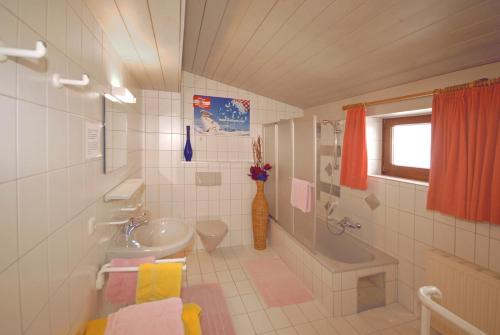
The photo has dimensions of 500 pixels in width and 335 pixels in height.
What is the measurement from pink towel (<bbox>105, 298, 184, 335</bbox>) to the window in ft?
7.65

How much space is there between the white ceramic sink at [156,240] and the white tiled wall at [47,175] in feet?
0.69

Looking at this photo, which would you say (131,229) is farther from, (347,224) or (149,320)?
(347,224)

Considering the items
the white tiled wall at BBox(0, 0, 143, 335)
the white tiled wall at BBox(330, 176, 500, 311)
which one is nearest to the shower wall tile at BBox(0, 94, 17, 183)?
the white tiled wall at BBox(0, 0, 143, 335)

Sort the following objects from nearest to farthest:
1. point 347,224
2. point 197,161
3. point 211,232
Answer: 1. point 347,224
2. point 211,232
3. point 197,161

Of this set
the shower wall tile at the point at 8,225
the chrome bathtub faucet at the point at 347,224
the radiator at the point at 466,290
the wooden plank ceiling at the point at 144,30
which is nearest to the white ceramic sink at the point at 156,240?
the shower wall tile at the point at 8,225

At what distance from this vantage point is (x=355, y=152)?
2.63 m

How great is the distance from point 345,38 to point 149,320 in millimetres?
2037

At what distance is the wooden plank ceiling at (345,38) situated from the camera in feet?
4.40

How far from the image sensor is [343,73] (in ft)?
7.37

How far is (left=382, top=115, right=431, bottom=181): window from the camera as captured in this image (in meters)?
2.32

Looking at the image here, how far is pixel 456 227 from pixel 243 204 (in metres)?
2.38

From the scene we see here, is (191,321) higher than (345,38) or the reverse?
the reverse

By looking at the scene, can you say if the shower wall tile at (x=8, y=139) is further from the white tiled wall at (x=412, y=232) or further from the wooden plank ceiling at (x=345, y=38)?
the white tiled wall at (x=412, y=232)

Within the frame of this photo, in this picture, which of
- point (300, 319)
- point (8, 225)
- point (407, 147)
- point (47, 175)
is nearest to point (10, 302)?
point (8, 225)
